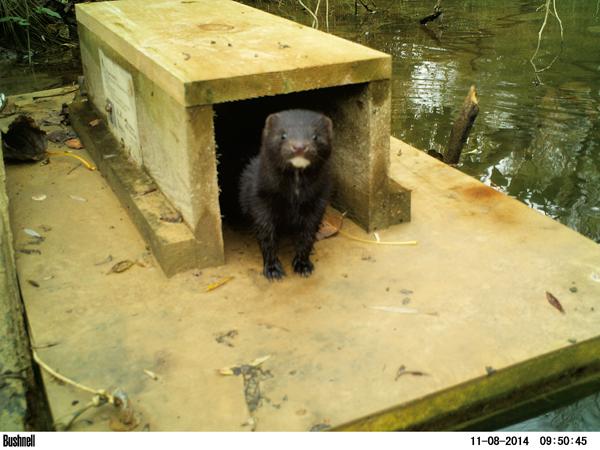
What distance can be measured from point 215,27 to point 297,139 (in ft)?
5.10

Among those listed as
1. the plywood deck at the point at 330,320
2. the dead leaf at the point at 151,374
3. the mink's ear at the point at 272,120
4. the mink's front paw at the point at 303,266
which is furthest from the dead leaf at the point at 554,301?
the dead leaf at the point at 151,374

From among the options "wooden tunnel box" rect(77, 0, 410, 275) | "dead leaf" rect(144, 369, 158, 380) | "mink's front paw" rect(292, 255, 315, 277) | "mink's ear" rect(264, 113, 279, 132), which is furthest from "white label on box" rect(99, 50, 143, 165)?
"dead leaf" rect(144, 369, 158, 380)

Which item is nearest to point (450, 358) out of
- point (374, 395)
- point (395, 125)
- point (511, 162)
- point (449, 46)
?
point (374, 395)

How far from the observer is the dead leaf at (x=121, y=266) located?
372 cm

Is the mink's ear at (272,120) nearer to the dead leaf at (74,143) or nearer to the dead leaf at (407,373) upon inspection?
the dead leaf at (407,373)

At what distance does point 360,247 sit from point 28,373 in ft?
5.97

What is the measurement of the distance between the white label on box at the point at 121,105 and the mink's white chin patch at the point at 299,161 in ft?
4.73

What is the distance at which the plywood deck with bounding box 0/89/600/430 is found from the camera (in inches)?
110

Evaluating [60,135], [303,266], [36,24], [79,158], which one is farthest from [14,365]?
[36,24]

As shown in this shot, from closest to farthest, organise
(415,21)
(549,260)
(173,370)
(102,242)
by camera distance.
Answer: (173,370) → (549,260) → (102,242) → (415,21)

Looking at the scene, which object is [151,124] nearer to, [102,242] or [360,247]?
[102,242]

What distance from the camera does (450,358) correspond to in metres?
2.96

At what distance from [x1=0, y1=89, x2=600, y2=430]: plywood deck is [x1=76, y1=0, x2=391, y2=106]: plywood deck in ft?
3.10

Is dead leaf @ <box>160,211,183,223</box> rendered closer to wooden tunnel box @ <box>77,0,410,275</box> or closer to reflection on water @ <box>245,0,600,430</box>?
wooden tunnel box @ <box>77,0,410,275</box>
